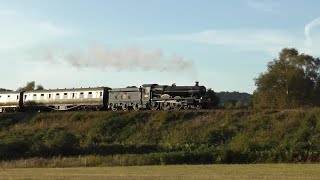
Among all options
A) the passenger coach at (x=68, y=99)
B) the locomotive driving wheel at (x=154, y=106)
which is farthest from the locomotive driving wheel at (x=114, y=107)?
the locomotive driving wheel at (x=154, y=106)

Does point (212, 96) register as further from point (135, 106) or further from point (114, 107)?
point (114, 107)

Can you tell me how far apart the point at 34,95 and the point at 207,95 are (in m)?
23.1

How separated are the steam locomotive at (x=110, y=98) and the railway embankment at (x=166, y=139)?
3243mm

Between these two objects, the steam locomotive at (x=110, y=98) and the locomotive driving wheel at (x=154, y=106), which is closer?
the steam locomotive at (x=110, y=98)

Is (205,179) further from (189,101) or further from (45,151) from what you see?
(189,101)

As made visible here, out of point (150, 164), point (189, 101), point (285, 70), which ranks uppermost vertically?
point (285, 70)

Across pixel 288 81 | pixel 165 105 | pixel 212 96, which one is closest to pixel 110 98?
pixel 165 105

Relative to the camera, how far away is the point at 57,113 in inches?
2431

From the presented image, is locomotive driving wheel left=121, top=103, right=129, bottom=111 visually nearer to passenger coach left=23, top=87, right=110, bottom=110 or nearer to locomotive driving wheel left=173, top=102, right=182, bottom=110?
passenger coach left=23, top=87, right=110, bottom=110

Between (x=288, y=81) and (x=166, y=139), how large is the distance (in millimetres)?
38845

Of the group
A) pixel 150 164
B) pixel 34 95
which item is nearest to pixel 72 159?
pixel 150 164

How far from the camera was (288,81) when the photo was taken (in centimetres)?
8400

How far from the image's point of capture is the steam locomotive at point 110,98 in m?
58.0

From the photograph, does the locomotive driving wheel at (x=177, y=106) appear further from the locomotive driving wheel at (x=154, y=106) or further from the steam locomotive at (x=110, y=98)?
the locomotive driving wheel at (x=154, y=106)
